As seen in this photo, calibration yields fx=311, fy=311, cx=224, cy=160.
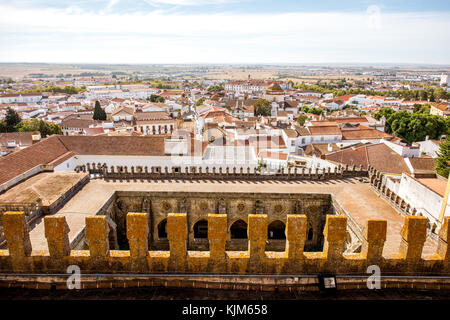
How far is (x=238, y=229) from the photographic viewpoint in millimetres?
26094

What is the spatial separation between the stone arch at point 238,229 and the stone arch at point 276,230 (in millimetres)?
2013

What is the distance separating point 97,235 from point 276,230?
19111mm

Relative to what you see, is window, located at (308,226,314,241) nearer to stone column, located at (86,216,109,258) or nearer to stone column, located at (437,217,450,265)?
stone column, located at (437,217,450,265)

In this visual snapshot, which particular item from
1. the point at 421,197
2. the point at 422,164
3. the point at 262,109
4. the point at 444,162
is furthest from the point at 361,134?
the point at 262,109

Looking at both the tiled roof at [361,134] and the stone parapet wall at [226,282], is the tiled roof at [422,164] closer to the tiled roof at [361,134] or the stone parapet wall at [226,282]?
the tiled roof at [361,134]

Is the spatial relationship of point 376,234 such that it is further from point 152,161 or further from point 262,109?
point 262,109

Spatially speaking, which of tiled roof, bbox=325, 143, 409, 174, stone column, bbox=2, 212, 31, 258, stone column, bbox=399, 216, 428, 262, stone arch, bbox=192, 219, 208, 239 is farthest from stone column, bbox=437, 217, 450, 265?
tiled roof, bbox=325, 143, 409, 174

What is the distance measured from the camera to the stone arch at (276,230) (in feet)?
82.8

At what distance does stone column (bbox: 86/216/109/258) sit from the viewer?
8.62 metres

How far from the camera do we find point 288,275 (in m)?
9.10
